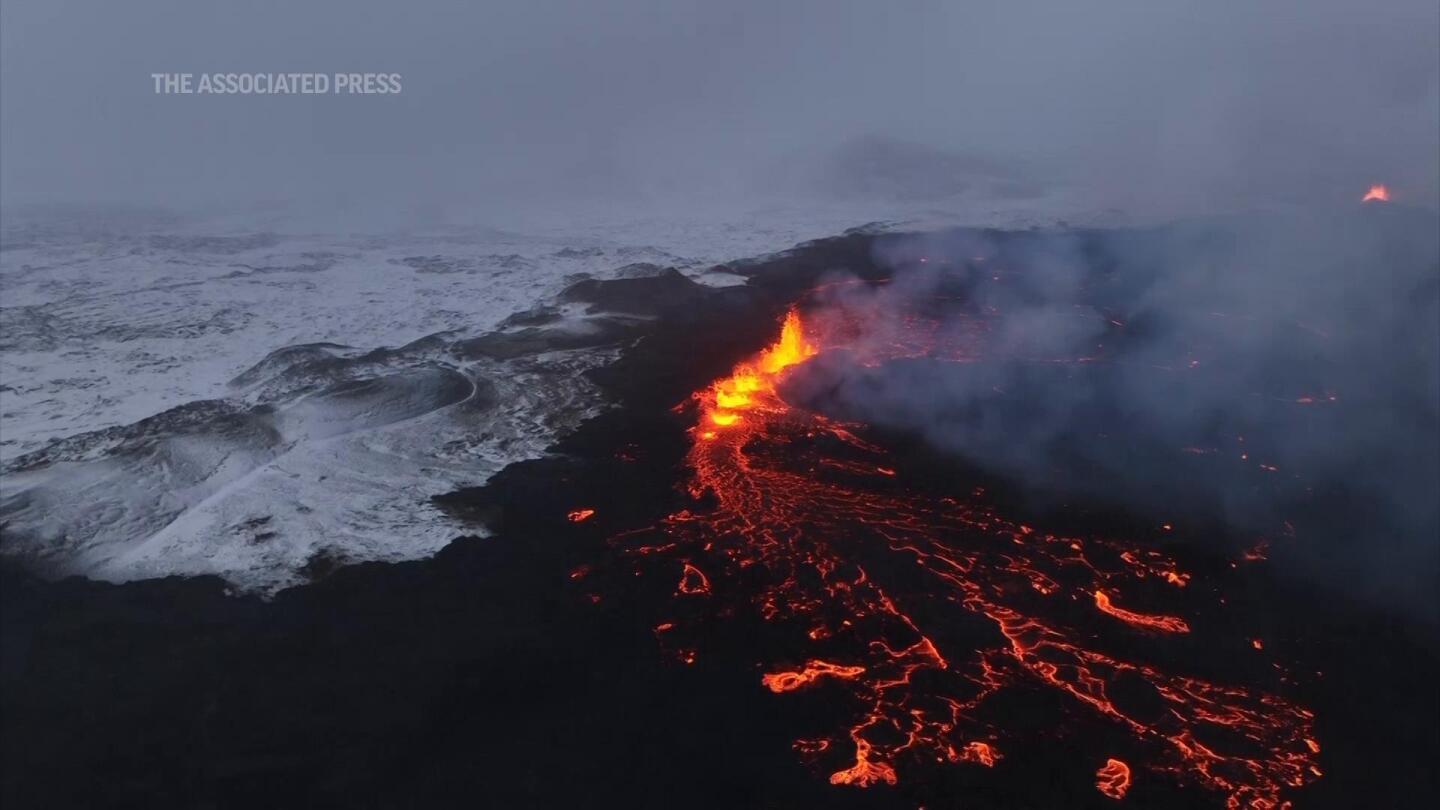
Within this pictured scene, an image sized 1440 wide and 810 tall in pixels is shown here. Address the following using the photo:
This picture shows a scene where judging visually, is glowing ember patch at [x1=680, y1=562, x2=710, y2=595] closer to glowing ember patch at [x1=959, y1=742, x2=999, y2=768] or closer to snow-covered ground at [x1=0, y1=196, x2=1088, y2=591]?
glowing ember patch at [x1=959, y1=742, x2=999, y2=768]

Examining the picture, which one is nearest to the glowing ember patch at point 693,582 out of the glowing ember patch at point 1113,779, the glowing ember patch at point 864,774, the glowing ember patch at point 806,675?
the glowing ember patch at point 806,675

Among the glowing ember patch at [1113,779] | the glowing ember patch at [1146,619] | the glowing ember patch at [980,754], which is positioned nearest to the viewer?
the glowing ember patch at [1113,779]

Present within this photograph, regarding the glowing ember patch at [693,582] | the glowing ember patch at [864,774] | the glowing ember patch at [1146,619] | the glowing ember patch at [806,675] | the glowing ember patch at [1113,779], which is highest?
the glowing ember patch at [1146,619]

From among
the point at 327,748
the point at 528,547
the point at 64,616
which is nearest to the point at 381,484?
the point at 528,547

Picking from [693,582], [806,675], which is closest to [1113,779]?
[806,675]

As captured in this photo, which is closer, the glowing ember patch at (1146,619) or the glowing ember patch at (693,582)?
the glowing ember patch at (1146,619)

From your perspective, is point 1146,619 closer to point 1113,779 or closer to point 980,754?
point 1113,779

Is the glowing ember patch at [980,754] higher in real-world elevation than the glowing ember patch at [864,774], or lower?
higher

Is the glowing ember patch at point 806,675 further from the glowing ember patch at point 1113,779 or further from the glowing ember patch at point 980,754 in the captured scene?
the glowing ember patch at point 1113,779
